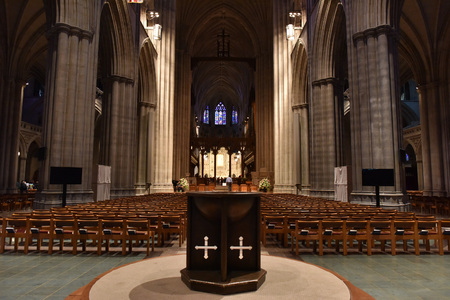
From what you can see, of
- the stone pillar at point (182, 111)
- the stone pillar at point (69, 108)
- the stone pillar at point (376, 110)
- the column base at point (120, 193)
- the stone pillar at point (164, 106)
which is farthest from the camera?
the stone pillar at point (182, 111)

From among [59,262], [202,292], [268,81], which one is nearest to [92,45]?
[59,262]

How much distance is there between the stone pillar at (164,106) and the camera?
24.7 metres

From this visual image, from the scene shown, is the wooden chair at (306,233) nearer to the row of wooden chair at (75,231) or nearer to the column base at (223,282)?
the row of wooden chair at (75,231)

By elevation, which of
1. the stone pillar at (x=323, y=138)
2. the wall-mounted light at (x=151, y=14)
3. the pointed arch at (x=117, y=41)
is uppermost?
the wall-mounted light at (x=151, y=14)

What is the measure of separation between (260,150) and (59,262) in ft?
99.8

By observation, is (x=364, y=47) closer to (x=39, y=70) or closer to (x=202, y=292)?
(x=202, y=292)

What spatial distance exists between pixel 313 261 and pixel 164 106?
21397 mm

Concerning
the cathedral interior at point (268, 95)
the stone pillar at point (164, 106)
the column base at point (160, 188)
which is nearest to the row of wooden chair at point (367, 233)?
the cathedral interior at point (268, 95)

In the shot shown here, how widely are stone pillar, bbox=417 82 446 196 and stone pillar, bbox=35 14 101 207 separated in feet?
71.1

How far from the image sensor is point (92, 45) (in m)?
13.1

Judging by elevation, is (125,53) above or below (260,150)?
above

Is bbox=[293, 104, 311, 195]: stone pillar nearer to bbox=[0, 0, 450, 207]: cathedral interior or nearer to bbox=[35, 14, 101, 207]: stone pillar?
bbox=[0, 0, 450, 207]: cathedral interior

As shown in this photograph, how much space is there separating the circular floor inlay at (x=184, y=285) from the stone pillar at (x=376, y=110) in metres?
9.74

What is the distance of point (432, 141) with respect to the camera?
898 inches
